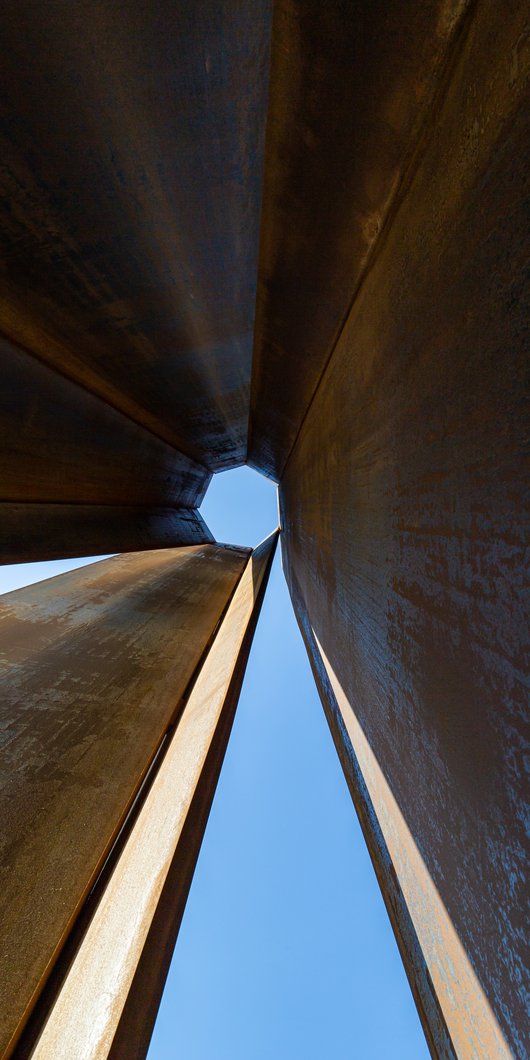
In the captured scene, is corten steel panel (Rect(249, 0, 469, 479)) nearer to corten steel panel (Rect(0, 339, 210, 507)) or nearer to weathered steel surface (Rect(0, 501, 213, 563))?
corten steel panel (Rect(0, 339, 210, 507))

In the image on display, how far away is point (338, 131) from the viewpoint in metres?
1.88

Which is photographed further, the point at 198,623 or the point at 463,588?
the point at 198,623

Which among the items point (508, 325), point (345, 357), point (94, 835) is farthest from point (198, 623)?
point (508, 325)

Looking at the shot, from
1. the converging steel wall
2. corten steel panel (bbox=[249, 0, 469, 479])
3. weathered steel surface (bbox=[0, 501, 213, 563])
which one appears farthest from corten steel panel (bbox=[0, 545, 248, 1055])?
corten steel panel (bbox=[249, 0, 469, 479])

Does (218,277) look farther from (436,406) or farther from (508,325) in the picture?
(508,325)

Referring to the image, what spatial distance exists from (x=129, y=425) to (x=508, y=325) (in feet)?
15.0

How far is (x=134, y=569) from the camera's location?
810 centimetres

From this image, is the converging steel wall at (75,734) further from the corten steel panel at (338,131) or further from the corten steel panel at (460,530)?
the corten steel panel at (338,131)

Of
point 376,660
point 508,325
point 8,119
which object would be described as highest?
point 8,119

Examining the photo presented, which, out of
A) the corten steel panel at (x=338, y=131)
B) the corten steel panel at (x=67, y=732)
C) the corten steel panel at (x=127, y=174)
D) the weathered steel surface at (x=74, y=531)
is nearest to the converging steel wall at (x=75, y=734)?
the corten steel panel at (x=67, y=732)

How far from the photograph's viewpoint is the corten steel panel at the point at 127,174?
176 cm

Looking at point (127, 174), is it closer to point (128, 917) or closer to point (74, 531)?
point (74, 531)

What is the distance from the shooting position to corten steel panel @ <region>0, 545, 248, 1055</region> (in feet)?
7.31

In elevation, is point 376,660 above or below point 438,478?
below
